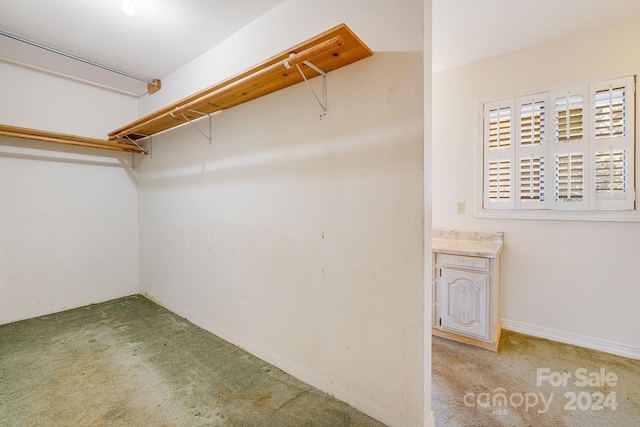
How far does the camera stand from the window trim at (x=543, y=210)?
213 centimetres

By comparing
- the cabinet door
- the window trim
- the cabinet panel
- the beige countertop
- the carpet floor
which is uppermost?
the window trim

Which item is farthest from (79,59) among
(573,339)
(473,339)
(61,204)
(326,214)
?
(573,339)

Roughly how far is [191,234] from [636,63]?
13.2ft

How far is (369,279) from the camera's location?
1549mm

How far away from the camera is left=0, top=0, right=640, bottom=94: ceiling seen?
1958 mm

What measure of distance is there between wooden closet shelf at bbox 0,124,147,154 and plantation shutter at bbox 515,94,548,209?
406 cm

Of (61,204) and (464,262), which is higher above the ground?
(61,204)

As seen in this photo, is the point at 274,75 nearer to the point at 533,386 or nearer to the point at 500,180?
the point at 500,180

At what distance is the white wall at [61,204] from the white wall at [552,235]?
153 inches

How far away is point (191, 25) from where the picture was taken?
2.17 m

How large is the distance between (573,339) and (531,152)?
1.67m

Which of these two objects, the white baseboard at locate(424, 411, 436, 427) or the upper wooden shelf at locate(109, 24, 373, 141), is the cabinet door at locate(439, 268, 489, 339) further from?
the upper wooden shelf at locate(109, 24, 373, 141)

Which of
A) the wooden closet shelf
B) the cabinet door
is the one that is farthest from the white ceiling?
the wooden closet shelf

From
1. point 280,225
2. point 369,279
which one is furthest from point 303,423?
point 280,225
